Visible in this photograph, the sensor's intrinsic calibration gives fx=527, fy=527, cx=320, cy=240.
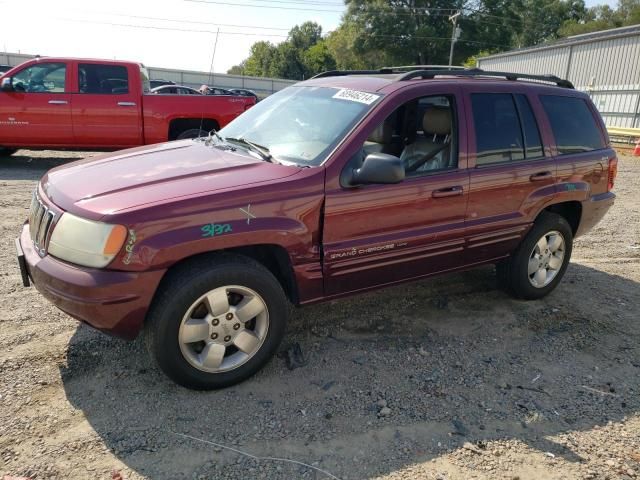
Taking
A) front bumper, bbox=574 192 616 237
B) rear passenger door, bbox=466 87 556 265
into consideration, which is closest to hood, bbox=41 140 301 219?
rear passenger door, bbox=466 87 556 265

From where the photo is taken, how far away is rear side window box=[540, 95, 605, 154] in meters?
4.46

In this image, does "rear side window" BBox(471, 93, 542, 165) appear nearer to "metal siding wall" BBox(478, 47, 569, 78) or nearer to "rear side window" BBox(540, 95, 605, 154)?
"rear side window" BBox(540, 95, 605, 154)

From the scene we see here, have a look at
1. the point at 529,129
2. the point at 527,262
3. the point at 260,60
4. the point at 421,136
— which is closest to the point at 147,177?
the point at 421,136

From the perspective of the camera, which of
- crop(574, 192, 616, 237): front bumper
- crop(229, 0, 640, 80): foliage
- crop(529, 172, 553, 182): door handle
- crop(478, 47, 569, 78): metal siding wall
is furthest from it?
crop(229, 0, 640, 80): foliage

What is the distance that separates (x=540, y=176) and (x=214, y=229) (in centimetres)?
277

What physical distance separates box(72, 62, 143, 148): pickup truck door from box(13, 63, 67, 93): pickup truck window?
26cm

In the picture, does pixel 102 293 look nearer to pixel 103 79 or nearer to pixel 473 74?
pixel 473 74

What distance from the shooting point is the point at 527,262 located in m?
4.44

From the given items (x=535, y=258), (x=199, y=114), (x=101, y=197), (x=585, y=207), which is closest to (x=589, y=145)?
(x=585, y=207)

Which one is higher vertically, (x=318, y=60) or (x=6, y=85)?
(x=318, y=60)

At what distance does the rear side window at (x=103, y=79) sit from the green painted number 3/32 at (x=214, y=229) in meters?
7.67

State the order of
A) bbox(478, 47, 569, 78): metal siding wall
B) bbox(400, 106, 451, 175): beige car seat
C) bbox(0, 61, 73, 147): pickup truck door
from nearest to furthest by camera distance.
Answer: bbox(400, 106, 451, 175): beige car seat
bbox(0, 61, 73, 147): pickup truck door
bbox(478, 47, 569, 78): metal siding wall

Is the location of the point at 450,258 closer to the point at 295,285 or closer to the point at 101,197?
the point at 295,285

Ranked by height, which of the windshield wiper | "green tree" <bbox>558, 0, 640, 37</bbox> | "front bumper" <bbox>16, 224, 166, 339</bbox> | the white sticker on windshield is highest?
"green tree" <bbox>558, 0, 640, 37</bbox>
